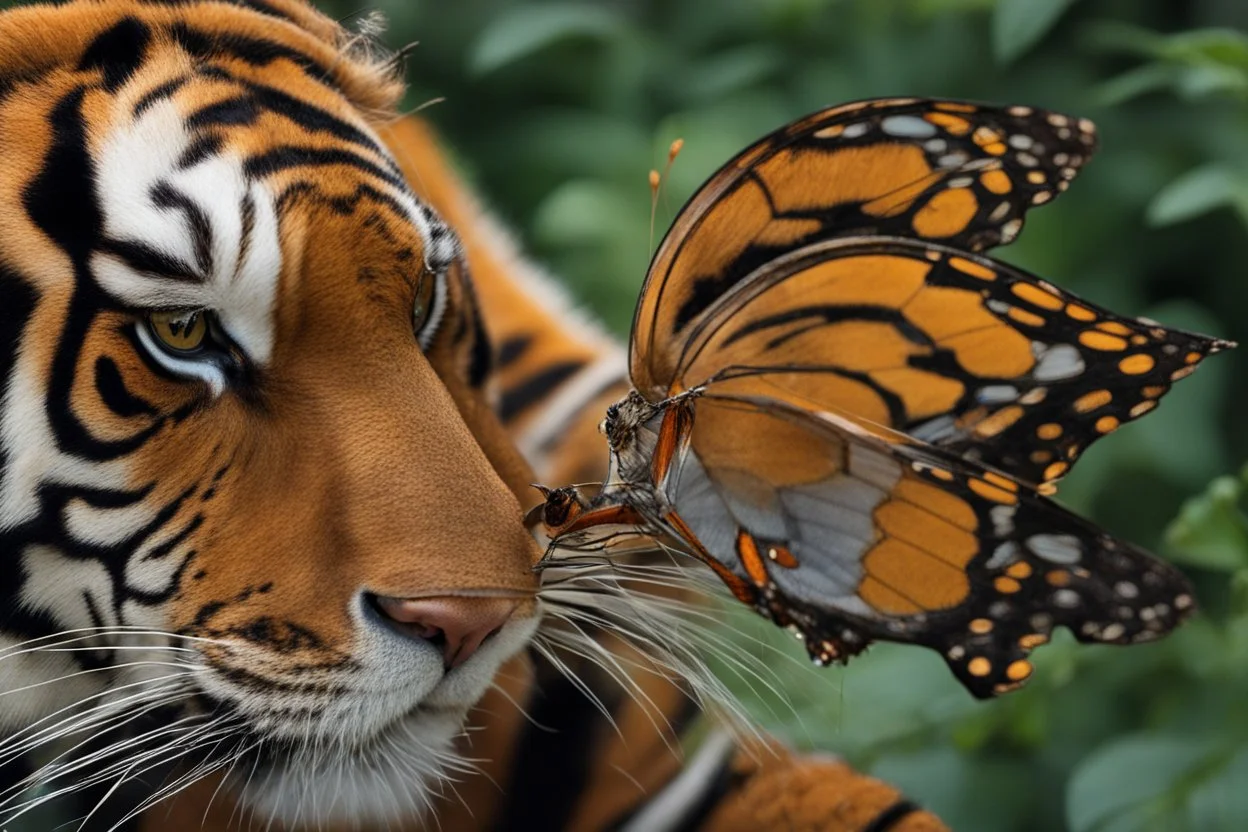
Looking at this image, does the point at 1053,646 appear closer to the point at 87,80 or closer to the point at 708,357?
the point at 708,357

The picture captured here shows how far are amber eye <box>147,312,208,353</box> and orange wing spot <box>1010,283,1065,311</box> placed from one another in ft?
1.57

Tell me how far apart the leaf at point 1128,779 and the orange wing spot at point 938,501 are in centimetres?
54

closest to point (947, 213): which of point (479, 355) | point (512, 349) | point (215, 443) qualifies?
point (479, 355)

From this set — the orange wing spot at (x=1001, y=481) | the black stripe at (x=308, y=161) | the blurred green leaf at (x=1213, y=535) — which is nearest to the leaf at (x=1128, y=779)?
the blurred green leaf at (x=1213, y=535)

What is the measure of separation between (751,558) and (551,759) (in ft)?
1.18

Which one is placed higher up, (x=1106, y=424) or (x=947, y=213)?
(x=947, y=213)

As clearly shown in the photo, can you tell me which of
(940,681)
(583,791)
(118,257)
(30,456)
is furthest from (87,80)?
(940,681)

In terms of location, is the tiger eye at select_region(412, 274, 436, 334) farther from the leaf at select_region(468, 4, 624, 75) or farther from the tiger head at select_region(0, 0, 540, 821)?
the leaf at select_region(468, 4, 624, 75)

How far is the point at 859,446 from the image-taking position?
833 mm

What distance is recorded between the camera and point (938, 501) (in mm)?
845

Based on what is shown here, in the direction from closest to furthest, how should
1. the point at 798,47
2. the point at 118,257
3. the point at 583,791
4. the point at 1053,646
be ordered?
the point at 118,257, the point at 583,791, the point at 1053,646, the point at 798,47

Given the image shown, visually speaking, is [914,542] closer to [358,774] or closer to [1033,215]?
[358,774]

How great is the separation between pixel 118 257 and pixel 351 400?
0.50 feet

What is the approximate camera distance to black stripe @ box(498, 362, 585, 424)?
1360 millimetres
